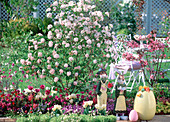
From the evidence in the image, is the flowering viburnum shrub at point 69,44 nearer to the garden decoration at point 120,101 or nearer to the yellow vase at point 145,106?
the garden decoration at point 120,101

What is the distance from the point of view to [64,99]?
3549 mm

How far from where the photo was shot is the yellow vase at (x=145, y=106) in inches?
120

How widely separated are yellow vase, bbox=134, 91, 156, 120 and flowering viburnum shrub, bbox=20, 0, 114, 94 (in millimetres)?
749

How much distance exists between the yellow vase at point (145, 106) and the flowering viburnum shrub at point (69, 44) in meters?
0.75

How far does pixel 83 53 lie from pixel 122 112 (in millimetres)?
904

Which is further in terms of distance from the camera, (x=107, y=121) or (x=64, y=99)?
(x=64, y=99)

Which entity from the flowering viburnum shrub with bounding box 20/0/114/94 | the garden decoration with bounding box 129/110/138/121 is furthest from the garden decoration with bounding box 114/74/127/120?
the flowering viburnum shrub with bounding box 20/0/114/94

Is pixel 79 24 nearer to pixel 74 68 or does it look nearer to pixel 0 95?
pixel 74 68

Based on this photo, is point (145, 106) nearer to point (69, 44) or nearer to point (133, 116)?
point (133, 116)

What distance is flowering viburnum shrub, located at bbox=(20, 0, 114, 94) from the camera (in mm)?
3500

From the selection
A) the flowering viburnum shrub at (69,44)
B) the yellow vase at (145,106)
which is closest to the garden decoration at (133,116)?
the yellow vase at (145,106)

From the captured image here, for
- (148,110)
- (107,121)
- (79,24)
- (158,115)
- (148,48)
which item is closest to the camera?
(107,121)

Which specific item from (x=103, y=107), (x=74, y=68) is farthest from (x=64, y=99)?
(x=103, y=107)

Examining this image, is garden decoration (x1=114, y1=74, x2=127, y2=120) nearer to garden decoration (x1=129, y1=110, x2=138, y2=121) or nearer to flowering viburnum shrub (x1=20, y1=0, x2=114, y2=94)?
garden decoration (x1=129, y1=110, x2=138, y2=121)
